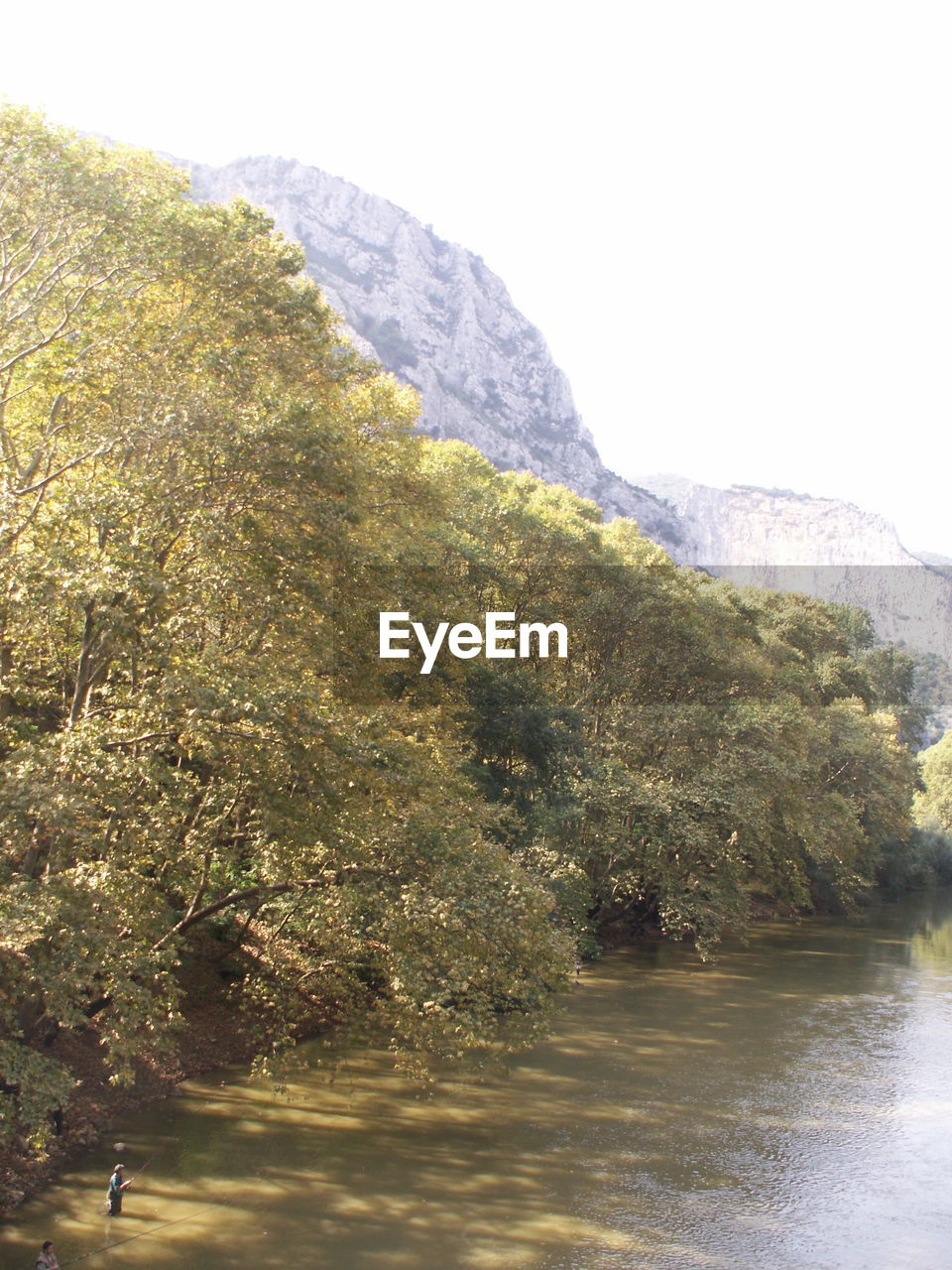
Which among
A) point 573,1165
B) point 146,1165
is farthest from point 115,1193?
point 573,1165

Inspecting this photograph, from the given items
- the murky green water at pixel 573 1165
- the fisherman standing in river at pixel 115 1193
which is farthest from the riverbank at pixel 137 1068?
the fisherman standing in river at pixel 115 1193

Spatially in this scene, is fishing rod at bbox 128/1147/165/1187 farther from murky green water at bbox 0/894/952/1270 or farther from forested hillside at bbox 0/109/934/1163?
forested hillside at bbox 0/109/934/1163

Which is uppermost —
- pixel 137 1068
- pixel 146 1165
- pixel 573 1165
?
pixel 137 1068

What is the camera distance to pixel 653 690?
46594mm

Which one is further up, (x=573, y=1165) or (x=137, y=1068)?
(x=137, y=1068)

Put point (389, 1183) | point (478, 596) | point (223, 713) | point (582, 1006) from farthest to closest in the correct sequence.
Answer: point (478, 596) < point (582, 1006) < point (389, 1183) < point (223, 713)

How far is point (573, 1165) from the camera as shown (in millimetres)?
20688

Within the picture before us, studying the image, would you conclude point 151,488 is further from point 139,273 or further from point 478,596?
point 478,596

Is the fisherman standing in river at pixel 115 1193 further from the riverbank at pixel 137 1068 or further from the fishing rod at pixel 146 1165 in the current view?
the riverbank at pixel 137 1068

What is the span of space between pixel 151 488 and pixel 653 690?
3238 centimetres

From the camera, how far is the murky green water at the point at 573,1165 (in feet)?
56.6

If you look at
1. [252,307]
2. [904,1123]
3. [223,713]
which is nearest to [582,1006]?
[904,1123]

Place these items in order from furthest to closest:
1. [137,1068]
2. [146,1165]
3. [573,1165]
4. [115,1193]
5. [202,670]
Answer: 1. [137,1068]
2. [573,1165]
3. [146,1165]
4. [115,1193]
5. [202,670]

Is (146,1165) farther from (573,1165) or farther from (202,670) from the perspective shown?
(202,670)
